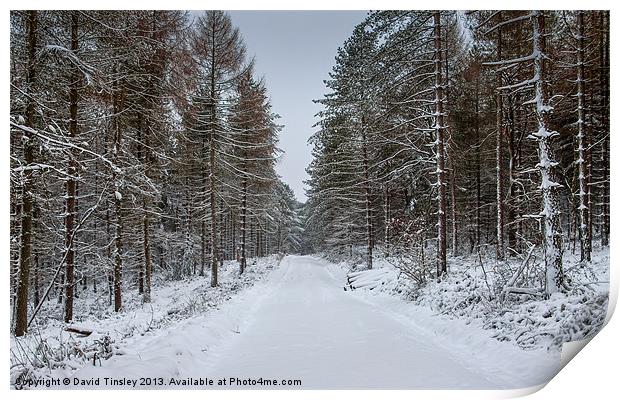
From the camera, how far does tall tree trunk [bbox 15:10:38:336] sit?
180 inches

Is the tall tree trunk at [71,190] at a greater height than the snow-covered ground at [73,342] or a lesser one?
greater

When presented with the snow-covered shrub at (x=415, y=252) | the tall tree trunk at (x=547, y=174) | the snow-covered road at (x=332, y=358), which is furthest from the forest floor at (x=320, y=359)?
the snow-covered shrub at (x=415, y=252)

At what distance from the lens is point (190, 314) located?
7098 mm

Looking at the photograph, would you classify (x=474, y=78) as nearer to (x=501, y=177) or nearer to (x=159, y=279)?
(x=501, y=177)

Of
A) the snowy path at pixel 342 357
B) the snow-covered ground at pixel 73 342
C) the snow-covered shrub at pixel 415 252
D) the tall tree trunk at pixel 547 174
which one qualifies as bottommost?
the snowy path at pixel 342 357

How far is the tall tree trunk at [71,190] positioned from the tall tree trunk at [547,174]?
6433 mm

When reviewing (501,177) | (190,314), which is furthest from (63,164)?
(501,177)

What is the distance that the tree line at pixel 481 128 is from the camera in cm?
501

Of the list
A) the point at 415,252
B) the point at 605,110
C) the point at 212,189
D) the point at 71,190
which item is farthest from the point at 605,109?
the point at 212,189

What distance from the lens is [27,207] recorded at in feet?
16.0

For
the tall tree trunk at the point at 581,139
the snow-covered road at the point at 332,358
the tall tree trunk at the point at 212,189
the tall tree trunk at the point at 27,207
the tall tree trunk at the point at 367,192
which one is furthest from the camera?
the tall tree trunk at the point at 367,192

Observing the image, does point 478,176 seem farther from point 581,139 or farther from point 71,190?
point 71,190

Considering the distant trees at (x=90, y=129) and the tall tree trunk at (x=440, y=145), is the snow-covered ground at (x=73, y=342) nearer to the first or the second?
the distant trees at (x=90, y=129)

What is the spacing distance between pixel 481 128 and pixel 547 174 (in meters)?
6.05
